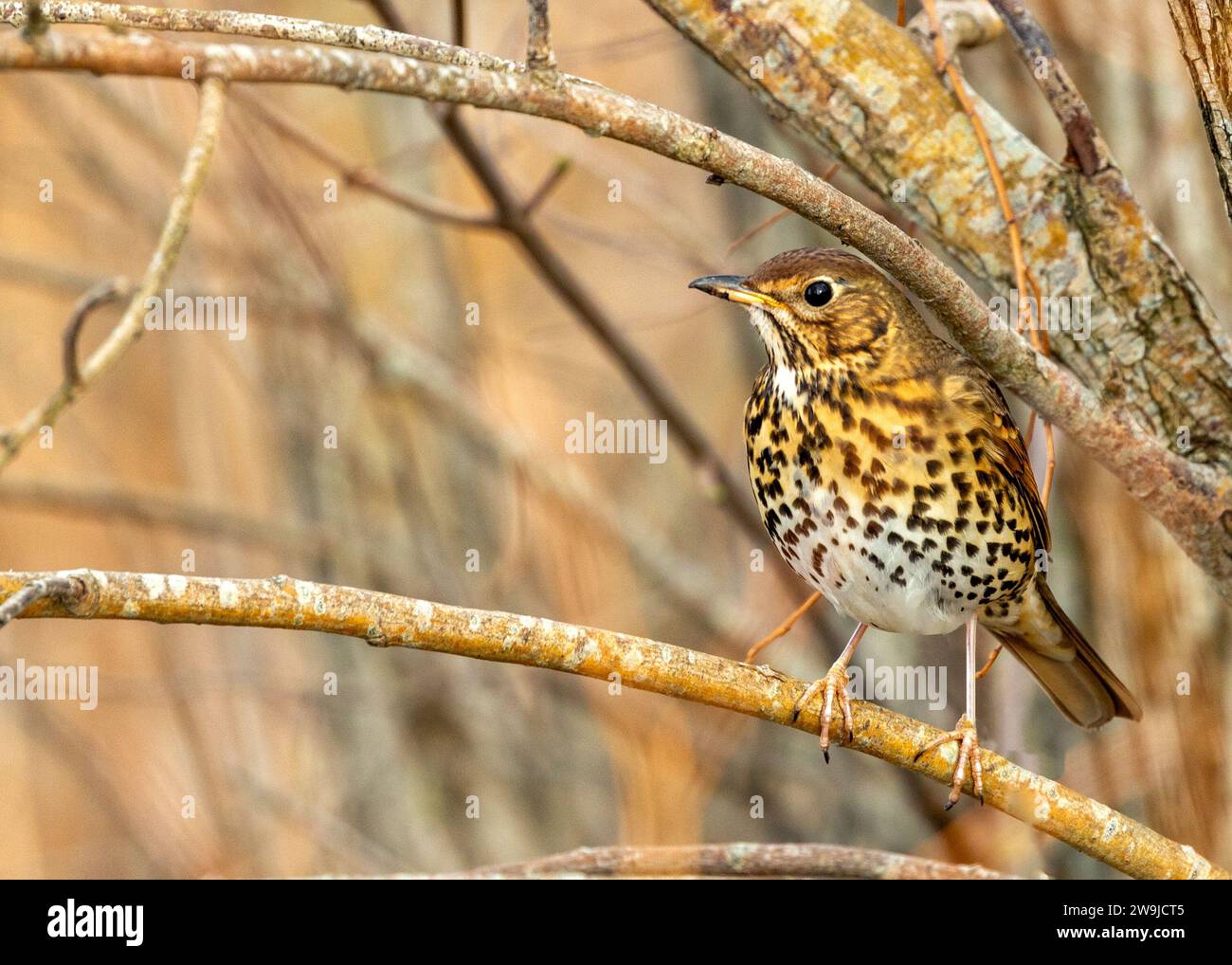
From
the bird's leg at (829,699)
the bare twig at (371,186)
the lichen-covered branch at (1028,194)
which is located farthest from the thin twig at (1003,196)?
the bare twig at (371,186)

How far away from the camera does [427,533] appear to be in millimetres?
7023

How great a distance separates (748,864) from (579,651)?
1028 mm

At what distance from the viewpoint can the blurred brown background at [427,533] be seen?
5.21 metres

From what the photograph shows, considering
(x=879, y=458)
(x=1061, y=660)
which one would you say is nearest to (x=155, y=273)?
(x=879, y=458)

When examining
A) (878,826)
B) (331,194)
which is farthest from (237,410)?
(878,826)

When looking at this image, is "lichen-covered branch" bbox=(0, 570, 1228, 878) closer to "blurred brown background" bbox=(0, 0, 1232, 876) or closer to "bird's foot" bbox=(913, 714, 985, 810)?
"bird's foot" bbox=(913, 714, 985, 810)

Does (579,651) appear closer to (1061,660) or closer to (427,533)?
(1061,660)

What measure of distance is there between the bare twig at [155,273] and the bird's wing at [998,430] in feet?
6.72

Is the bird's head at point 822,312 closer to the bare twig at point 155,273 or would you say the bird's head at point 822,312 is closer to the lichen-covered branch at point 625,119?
the lichen-covered branch at point 625,119

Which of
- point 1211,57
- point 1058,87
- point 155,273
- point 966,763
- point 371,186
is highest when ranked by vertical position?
point 371,186

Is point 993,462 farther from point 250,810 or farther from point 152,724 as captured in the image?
point 152,724

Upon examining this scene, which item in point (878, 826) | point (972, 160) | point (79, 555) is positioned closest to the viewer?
point (972, 160)

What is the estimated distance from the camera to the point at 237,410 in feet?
25.5

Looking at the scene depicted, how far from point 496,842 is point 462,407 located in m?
2.24
